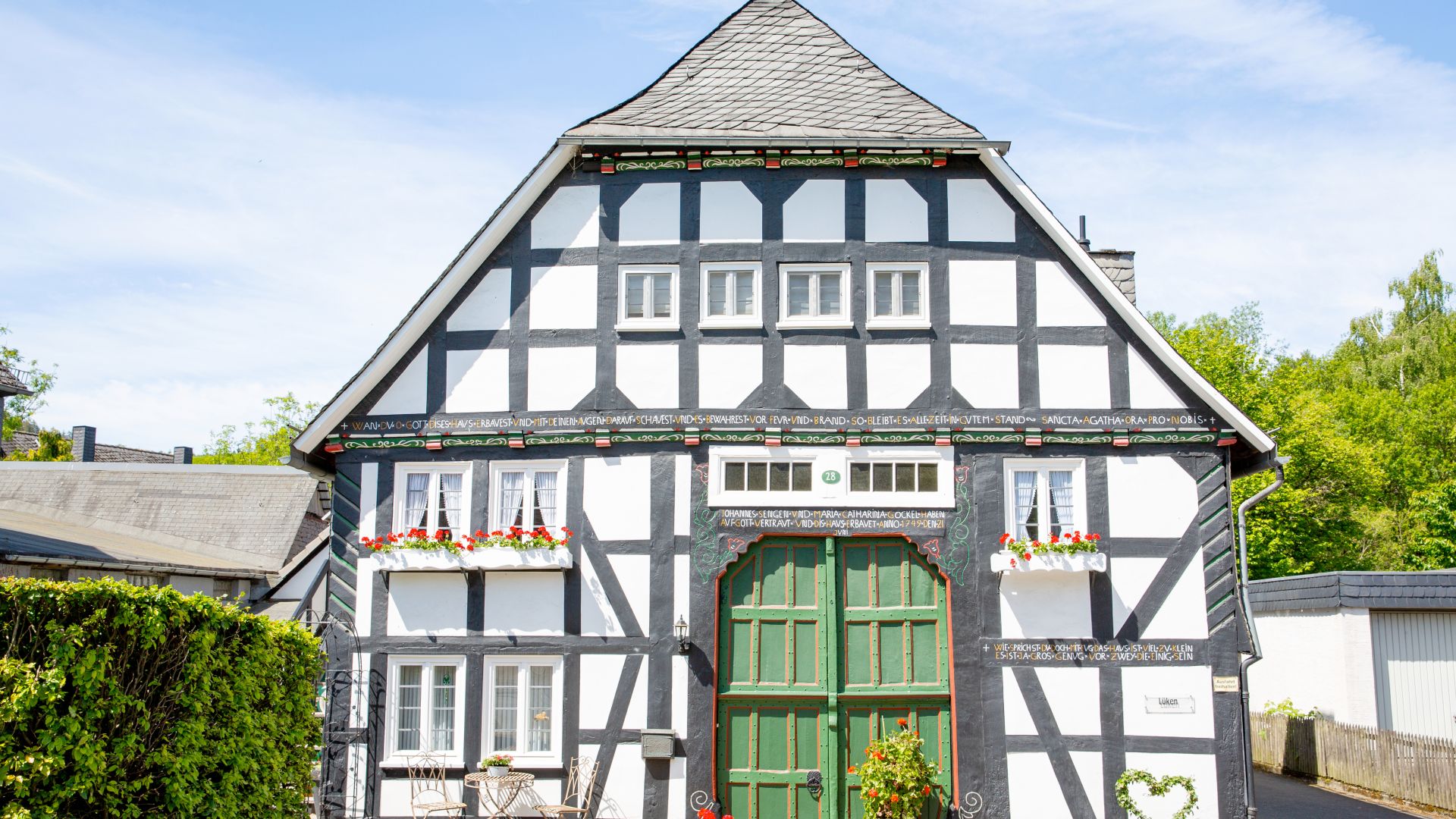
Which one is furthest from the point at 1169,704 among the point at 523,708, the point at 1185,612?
the point at 523,708

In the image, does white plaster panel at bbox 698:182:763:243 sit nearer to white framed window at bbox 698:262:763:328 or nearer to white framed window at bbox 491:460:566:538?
white framed window at bbox 698:262:763:328

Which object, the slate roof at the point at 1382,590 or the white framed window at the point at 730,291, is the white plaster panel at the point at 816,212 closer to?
the white framed window at the point at 730,291

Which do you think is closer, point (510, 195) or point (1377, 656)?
point (510, 195)

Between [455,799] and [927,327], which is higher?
[927,327]

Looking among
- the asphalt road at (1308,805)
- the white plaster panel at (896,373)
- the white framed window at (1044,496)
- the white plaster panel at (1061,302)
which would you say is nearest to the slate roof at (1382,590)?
the asphalt road at (1308,805)

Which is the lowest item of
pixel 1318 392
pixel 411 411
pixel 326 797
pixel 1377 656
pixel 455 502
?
pixel 326 797

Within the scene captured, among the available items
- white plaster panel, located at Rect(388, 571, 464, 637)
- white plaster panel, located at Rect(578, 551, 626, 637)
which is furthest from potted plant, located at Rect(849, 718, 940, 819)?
white plaster panel, located at Rect(388, 571, 464, 637)

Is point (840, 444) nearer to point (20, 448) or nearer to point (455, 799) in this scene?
point (455, 799)

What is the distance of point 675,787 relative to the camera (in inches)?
525

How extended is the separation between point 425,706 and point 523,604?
162cm

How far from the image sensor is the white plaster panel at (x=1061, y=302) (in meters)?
14.1

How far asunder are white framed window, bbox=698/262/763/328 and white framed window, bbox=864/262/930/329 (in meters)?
1.36

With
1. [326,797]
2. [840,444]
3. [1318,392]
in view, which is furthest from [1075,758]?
[1318,392]

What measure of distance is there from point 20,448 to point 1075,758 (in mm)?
38739
